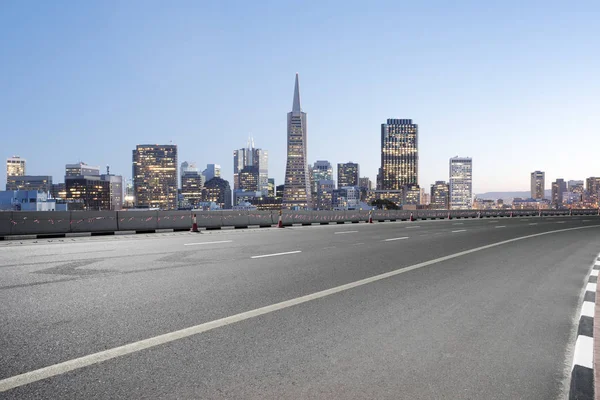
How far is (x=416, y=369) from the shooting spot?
3.84m

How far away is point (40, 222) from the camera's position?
1900cm

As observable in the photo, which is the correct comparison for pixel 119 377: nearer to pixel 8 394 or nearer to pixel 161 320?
pixel 8 394

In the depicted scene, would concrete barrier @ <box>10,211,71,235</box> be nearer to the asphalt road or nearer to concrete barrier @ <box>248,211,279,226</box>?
the asphalt road

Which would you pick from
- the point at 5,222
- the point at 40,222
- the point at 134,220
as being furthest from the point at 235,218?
the point at 5,222

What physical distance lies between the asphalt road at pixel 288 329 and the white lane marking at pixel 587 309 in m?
0.15

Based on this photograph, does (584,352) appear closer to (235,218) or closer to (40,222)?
(40,222)

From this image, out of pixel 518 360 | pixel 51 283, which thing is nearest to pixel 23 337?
pixel 51 283

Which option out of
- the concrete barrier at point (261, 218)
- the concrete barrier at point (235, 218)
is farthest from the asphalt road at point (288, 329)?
the concrete barrier at point (261, 218)

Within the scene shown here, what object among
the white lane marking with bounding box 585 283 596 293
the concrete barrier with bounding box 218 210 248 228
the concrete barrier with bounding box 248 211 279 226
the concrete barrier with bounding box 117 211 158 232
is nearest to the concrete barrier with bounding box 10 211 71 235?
the concrete barrier with bounding box 117 211 158 232

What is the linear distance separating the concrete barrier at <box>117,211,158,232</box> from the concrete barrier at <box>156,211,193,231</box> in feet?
0.87

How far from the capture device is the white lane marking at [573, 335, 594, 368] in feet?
13.1

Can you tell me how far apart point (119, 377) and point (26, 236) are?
18402 millimetres

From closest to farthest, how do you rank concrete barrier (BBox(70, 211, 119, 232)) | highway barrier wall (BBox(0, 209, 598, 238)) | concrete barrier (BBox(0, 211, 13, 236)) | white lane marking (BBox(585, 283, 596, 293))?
white lane marking (BBox(585, 283, 596, 293)) → concrete barrier (BBox(0, 211, 13, 236)) → highway barrier wall (BBox(0, 209, 598, 238)) → concrete barrier (BBox(70, 211, 119, 232))

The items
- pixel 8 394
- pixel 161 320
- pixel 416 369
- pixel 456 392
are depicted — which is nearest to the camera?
pixel 8 394
